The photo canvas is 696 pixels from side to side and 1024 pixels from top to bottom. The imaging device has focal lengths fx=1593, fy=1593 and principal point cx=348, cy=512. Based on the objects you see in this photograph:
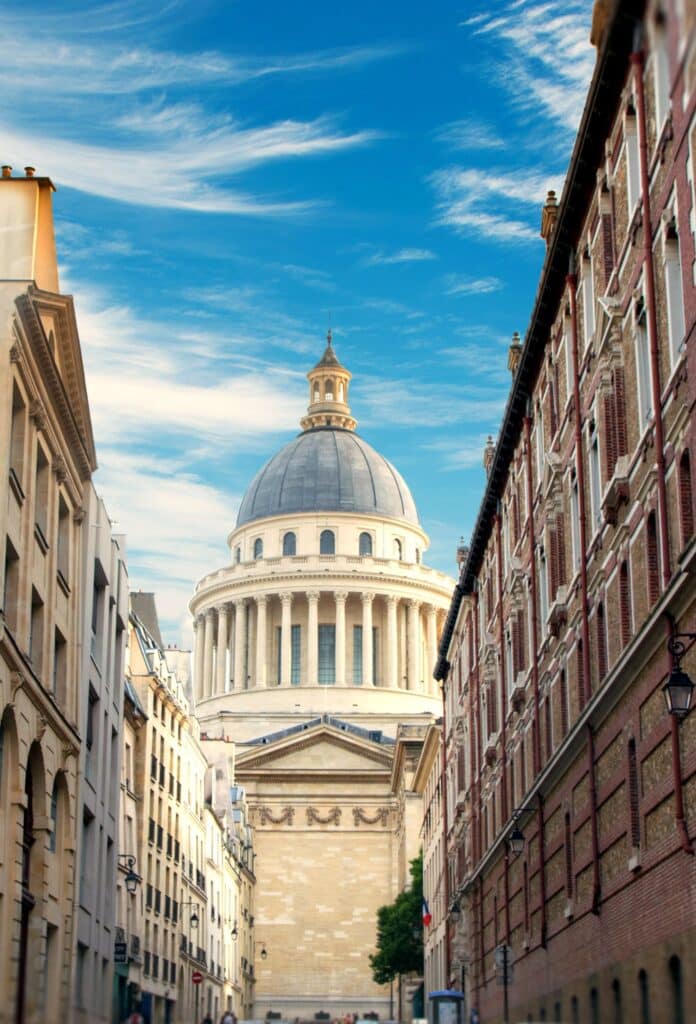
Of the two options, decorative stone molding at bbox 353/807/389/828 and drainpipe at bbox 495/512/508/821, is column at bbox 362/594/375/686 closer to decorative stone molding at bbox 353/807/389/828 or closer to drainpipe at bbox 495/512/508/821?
decorative stone molding at bbox 353/807/389/828

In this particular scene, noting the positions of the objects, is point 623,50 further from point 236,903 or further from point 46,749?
point 236,903

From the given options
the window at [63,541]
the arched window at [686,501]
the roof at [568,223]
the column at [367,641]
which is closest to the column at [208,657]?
the column at [367,641]

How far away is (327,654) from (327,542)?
11366 mm

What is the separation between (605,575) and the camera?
1207 inches

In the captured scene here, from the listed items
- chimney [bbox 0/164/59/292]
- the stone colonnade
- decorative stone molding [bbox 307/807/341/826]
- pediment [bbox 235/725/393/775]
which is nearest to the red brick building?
chimney [bbox 0/164/59/292]

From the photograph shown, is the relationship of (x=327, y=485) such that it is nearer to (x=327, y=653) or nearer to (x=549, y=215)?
(x=327, y=653)

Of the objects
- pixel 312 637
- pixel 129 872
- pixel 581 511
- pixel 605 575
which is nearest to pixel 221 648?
pixel 312 637

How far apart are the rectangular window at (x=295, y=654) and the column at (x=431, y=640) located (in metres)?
12.8

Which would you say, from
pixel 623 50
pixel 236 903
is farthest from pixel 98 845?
pixel 236 903

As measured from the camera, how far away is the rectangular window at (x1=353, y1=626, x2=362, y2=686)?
15312 cm

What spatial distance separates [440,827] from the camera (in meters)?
80.5

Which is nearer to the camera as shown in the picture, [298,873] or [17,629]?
[17,629]

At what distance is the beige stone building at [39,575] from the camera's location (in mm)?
31125

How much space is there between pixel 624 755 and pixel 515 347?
20.7 m
